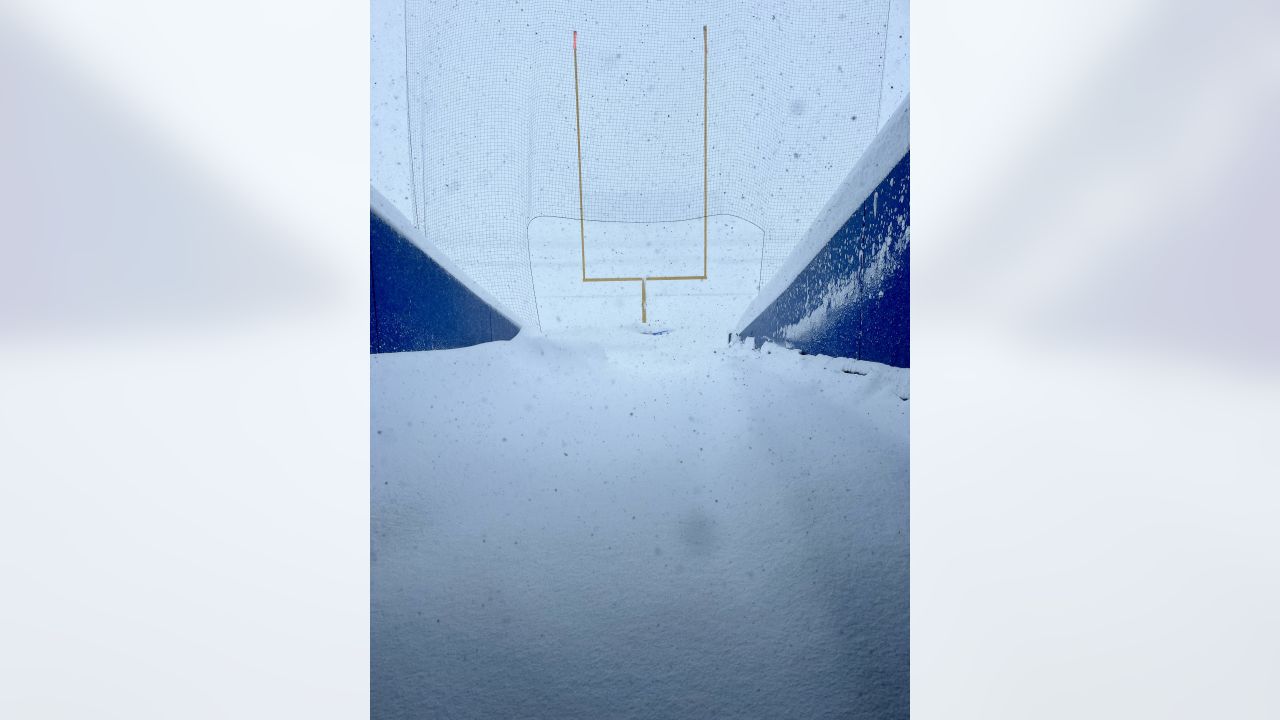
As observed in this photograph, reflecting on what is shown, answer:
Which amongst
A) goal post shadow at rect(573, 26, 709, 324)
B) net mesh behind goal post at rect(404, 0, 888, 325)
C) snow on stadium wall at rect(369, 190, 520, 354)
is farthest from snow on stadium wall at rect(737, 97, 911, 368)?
snow on stadium wall at rect(369, 190, 520, 354)

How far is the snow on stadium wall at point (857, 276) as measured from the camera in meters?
0.97

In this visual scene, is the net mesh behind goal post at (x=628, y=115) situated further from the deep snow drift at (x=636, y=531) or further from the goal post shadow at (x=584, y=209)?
the deep snow drift at (x=636, y=531)

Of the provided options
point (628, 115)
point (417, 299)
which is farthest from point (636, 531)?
point (628, 115)

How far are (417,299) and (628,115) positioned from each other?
472 mm

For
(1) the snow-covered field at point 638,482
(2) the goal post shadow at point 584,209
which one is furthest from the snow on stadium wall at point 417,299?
(2) the goal post shadow at point 584,209

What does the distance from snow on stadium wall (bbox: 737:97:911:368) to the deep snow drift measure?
5 cm

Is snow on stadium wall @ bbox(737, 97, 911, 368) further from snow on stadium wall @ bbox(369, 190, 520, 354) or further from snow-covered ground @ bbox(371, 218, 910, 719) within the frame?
snow on stadium wall @ bbox(369, 190, 520, 354)

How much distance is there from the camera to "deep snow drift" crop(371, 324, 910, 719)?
0.85 metres

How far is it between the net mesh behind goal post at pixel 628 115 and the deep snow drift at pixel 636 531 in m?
0.18
